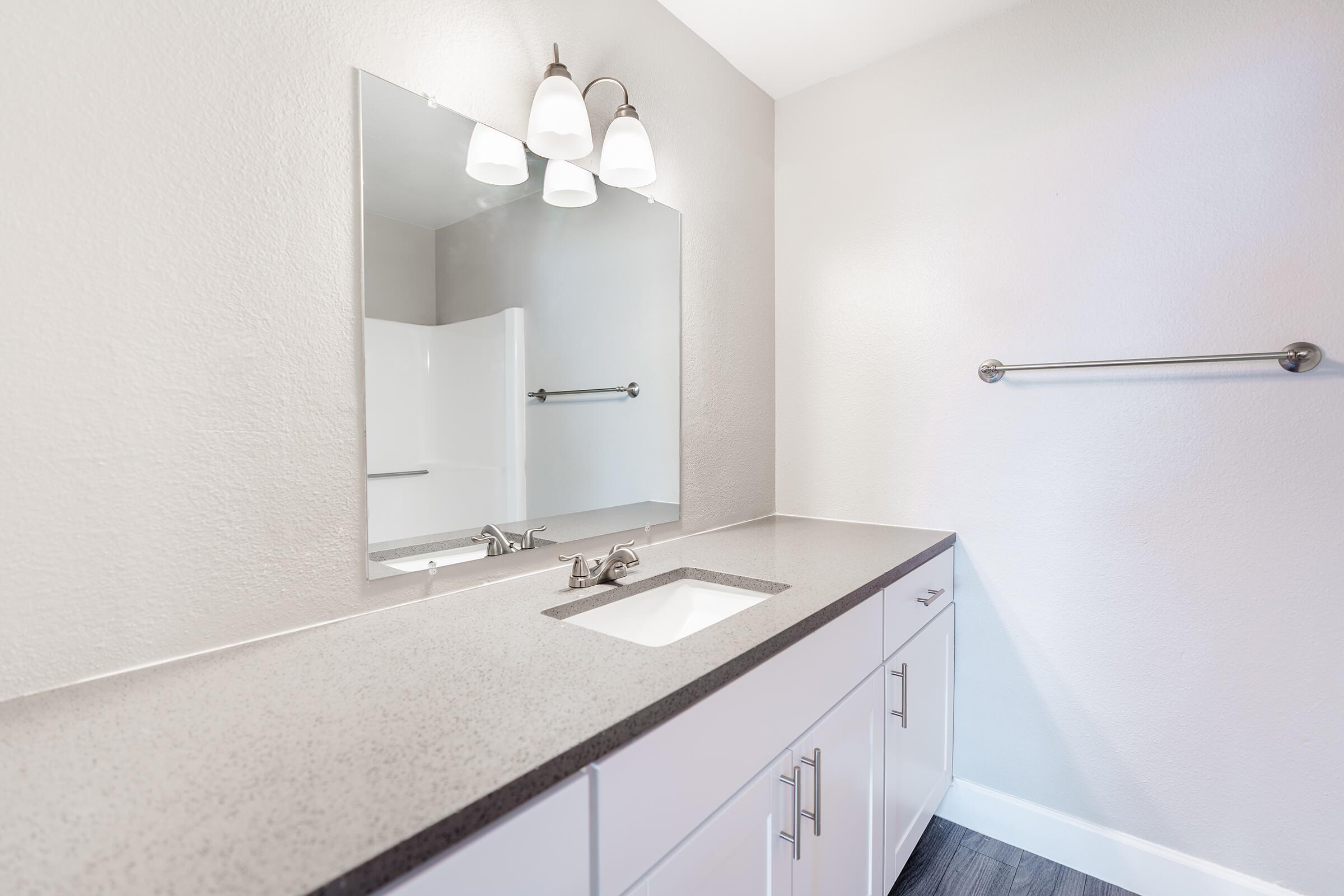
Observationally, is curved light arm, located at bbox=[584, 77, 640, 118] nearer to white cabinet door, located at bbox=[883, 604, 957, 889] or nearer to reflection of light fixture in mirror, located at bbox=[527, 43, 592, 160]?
reflection of light fixture in mirror, located at bbox=[527, 43, 592, 160]

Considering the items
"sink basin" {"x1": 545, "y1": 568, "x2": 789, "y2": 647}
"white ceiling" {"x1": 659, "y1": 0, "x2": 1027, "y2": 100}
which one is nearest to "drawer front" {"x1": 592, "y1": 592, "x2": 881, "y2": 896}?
"sink basin" {"x1": 545, "y1": 568, "x2": 789, "y2": 647}

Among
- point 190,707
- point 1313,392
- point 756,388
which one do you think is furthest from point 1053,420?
point 190,707

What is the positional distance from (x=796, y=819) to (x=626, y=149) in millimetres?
1404

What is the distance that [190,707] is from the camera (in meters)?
0.73

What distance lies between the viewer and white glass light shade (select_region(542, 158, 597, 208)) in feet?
4.57

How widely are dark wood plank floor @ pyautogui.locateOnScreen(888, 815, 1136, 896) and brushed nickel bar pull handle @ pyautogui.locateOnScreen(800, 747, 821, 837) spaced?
28.2 inches

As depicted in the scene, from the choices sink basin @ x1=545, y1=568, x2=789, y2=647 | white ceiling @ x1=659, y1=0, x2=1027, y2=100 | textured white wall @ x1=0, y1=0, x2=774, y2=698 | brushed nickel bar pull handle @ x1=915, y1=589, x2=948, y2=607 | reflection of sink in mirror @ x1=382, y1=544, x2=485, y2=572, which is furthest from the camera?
white ceiling @ x1=659, y1=0, x2=1027, y2=100

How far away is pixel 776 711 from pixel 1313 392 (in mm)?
1379

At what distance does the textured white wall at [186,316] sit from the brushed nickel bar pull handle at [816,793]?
2.38ft

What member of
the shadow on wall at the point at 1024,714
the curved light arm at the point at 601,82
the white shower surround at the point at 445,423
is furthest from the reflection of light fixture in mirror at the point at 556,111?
the shadow on wall at the point at 1024,714

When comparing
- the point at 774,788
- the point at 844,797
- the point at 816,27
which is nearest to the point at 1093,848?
the point at 844,797

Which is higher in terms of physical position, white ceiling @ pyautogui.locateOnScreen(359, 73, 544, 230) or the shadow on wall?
white ceiling @ pyautogui.locateOnScreen(359, 73, 544, 230)

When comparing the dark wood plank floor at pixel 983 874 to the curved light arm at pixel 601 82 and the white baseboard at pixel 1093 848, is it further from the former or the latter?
the curved light arm at pixel 601 82

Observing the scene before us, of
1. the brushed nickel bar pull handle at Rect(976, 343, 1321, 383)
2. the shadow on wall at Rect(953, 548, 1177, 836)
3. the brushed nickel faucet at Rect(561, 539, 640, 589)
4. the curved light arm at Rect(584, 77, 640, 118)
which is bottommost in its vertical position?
the shadow on wall at Rect(953, 548, 1177, 836)
